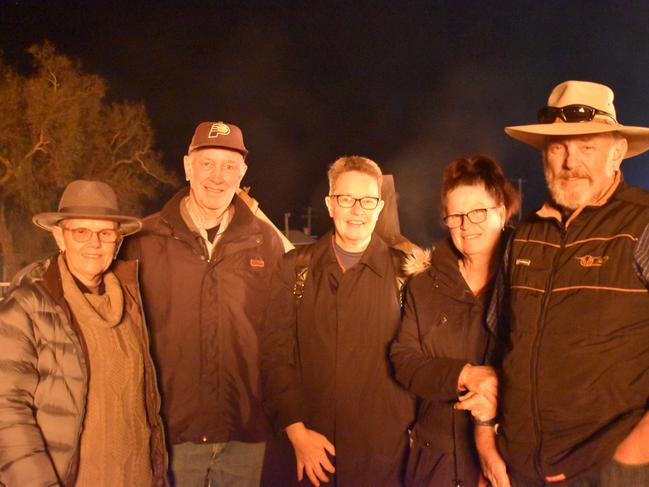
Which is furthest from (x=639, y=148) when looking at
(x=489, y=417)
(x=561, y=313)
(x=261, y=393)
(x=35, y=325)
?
(x=35, y=325)

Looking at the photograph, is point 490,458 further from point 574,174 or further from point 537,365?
point 574,174

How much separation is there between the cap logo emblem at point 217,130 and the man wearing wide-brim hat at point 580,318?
1.81m

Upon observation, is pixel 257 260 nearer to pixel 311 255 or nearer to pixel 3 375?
pixel 311 255

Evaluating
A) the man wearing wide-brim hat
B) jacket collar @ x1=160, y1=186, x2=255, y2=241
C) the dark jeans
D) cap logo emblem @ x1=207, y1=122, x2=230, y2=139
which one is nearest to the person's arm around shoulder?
jacket collar @ x1=160, y1=186, x2=255, y2=241

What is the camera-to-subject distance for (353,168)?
3438mm

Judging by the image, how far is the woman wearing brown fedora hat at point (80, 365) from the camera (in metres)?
2.65

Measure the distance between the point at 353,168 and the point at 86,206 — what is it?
4.60 feet

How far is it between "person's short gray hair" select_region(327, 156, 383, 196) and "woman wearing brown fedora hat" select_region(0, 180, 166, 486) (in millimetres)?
1090

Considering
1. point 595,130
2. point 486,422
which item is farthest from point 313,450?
point 595,130

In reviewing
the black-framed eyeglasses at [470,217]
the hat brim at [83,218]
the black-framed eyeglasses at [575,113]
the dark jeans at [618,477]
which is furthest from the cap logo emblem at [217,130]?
the dark jeans at [618,477]

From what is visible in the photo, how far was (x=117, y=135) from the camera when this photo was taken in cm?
2644

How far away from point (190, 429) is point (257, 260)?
1.03 m

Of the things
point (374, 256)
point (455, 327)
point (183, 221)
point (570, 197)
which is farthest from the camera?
point (183, 221)

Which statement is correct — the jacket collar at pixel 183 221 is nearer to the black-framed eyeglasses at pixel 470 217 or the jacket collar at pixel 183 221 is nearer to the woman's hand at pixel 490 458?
the black-framed eyeglasses at pixel 470 217
